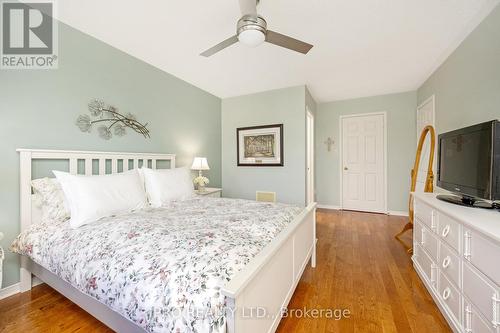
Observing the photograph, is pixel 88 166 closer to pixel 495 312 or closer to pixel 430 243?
pixel 495 312

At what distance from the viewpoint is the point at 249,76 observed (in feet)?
10.8

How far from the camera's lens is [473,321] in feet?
3.87

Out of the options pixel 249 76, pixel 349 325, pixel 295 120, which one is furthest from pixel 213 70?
pixel 349 325

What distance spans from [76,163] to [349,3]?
2.88 metres

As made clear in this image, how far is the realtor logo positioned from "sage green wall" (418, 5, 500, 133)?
12.6ft

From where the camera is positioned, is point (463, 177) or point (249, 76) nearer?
point (463, 177)

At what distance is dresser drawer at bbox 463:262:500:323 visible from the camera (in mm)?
1027

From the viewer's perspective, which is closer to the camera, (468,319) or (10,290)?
(468,319)

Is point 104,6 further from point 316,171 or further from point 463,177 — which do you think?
point 316,171

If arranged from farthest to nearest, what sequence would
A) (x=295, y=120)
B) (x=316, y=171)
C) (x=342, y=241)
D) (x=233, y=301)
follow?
(x=316, y=171)
(x=295, y=120)
(x=342, y=241)
(x=233, y=301)

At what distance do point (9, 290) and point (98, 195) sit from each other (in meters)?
1.10

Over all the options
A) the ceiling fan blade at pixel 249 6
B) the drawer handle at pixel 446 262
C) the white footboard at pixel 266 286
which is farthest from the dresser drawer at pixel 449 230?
the ceiling fan blade at pixel 249 6

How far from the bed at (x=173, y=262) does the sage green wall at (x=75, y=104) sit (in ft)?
0.41

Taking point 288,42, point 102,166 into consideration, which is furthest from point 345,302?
point 102,166
